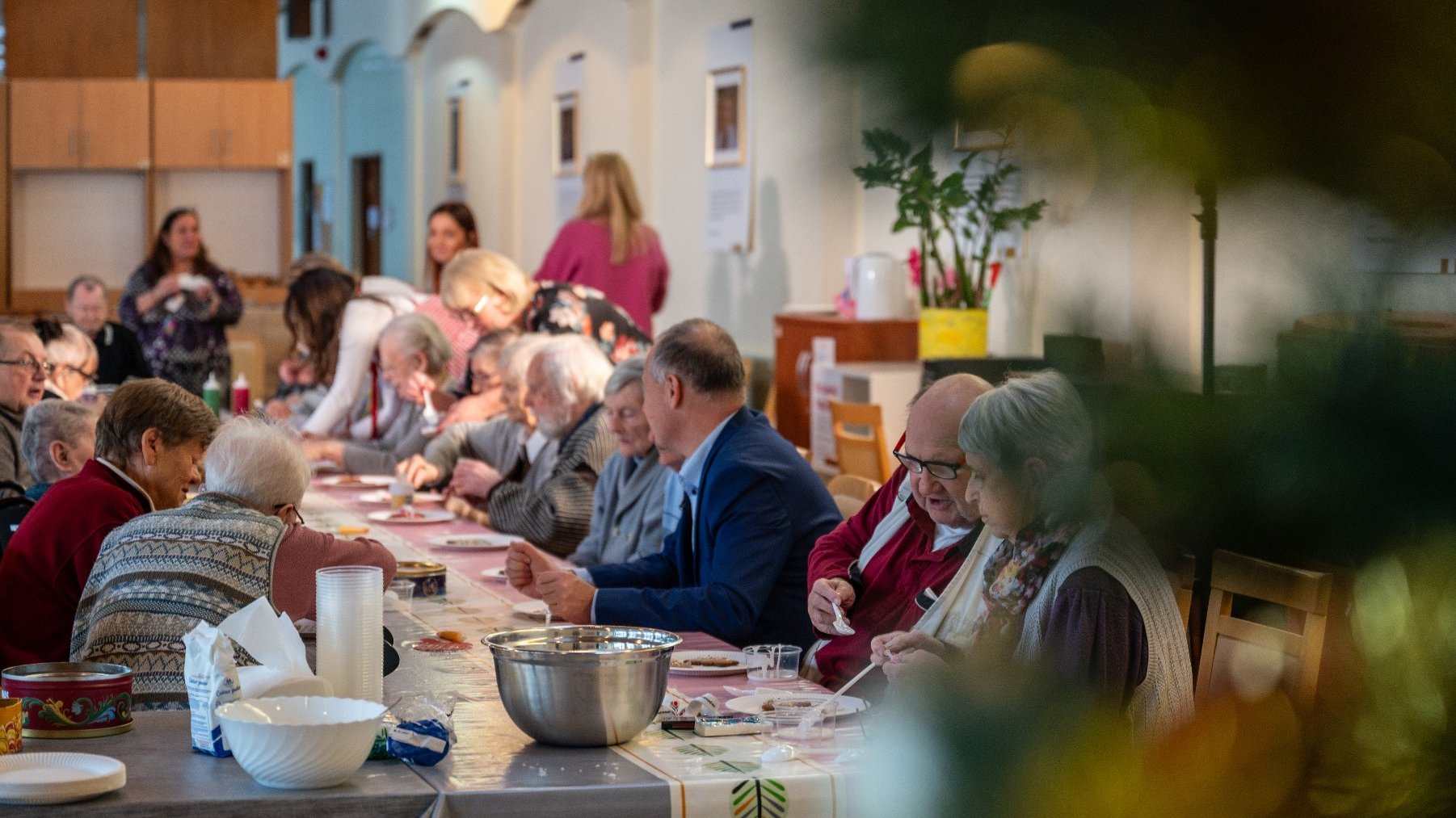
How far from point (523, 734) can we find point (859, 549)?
3.80 feet

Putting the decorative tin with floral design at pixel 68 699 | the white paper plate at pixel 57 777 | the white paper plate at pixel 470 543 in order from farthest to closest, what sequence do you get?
the white paper plate at pixel 470 543 → the decorative tin with floral design at pixel 68 699 → the white paper plate at pixel 57 777

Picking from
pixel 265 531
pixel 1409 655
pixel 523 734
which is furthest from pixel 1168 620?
pixel 265 531

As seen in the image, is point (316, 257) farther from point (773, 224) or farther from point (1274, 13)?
point (1274, 13)

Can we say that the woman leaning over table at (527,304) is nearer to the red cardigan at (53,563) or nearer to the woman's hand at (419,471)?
the woman's hand at (419,471)

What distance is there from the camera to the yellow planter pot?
5699 millimetres

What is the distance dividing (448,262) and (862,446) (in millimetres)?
2649

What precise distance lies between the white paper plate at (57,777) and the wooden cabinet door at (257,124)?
11.2 metres

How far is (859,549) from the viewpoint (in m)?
3.18

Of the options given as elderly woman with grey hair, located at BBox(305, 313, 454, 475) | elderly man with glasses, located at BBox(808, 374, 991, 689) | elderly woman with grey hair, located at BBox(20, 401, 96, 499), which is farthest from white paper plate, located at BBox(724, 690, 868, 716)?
elderly woman with grey hair, located at BBox(305, 313, 454, 475)

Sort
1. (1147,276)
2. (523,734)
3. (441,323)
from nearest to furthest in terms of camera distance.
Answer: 1. (1147,276)
2. (523,734)
3. (441,323)

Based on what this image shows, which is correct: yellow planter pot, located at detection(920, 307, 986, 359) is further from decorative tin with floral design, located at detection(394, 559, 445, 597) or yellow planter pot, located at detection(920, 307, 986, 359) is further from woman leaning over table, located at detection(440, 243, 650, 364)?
decorative tin with floral design, located at detection(394, 559, 445, 597)

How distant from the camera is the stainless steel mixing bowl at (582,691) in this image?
204 cm

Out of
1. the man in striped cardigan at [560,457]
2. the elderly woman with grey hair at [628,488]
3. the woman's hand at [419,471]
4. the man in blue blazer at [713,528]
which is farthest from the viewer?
the woman's hand at [419,471]

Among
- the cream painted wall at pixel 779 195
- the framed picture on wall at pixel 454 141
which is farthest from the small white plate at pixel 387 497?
the framed picture on wall at pixel 454 141
